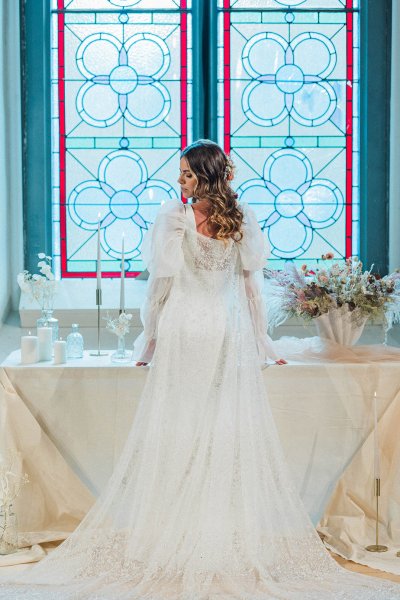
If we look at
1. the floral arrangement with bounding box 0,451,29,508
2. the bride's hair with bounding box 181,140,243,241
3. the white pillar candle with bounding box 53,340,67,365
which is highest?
the bride's hair with bounding box 181,140,243,241

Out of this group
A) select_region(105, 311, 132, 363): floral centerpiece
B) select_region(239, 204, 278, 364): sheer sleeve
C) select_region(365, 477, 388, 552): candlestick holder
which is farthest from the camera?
select_region(105, 311, 132, 363): floral centerpiece

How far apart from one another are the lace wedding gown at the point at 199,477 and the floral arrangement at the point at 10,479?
41cm

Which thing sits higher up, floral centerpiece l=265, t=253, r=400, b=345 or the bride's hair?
the bride's hair

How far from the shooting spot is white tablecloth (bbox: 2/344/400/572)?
13.6 ft

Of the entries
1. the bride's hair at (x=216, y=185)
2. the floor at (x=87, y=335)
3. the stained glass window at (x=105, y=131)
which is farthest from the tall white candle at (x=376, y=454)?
the stained glass window at (x=105, y=131)

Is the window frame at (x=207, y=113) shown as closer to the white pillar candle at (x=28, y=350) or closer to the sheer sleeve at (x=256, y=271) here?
the white pillar candle at (x=28, y=350)

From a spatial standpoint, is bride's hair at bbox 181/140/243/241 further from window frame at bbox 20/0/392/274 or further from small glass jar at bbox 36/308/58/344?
window frame at bbox 20/0/392/274

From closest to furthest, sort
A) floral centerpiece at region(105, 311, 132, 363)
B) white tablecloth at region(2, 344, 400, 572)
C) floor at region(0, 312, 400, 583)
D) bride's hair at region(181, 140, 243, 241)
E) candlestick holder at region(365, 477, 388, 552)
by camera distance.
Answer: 1. bride's hair at region(181, 140, 243, 241)
2. candlestick holder at region(365, 477, 388, 552)
3. white tablecloth at region(2, 344, 400, 572)
4. floral centerpiece at region(105, 311, 132, 363)
5. floor at region(0, 312, 400, 583)

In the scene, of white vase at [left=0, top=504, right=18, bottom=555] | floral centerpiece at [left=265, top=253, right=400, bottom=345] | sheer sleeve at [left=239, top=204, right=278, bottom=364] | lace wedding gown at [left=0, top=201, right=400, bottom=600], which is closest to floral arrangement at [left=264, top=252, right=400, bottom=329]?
floral centerpiece at [left=265, top=253, right=400, bottom=345]

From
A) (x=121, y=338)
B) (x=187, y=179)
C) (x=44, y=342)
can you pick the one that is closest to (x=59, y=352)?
(x=44, y=342)

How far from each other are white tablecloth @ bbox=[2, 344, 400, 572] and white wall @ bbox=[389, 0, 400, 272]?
205cm

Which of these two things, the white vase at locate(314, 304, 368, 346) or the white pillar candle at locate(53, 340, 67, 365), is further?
the white vase at locate(314, 304, 368, 346)

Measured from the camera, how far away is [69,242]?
6.26 metres

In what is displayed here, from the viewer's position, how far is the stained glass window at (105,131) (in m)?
6.26
